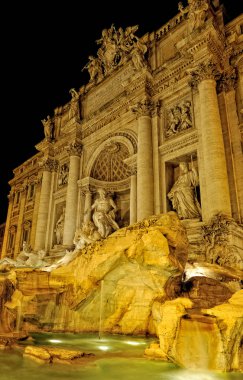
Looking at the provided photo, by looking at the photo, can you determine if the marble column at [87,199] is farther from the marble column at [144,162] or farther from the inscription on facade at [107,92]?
the inscription on facade at [107,92]

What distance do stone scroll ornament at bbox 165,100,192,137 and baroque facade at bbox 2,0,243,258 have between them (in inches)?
2.0

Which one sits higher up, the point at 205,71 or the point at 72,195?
the point at 205,71

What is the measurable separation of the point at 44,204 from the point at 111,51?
1115cm

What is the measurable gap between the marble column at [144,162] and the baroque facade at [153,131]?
0.16ft

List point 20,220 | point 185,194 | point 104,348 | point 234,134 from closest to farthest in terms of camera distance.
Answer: point 104,348, point 234,134, point 185,194, point 20,220

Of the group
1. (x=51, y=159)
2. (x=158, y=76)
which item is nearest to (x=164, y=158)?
(x=158, y=76)

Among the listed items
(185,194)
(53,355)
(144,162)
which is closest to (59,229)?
(144,162)

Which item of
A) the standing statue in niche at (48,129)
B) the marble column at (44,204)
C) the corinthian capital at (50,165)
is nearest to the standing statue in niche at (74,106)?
the standing statue in niche at (48,129)

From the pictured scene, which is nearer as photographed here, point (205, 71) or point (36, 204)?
point (205, 71)

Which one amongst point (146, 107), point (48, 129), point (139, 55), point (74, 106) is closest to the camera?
point (146, 107)

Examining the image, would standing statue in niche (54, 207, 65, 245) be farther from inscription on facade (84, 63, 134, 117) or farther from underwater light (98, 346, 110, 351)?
underwater light (98, 346, 110, 351)

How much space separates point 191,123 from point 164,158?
78.2 inches

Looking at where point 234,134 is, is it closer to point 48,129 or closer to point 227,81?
point 227,81

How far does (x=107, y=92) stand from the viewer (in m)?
19.0
